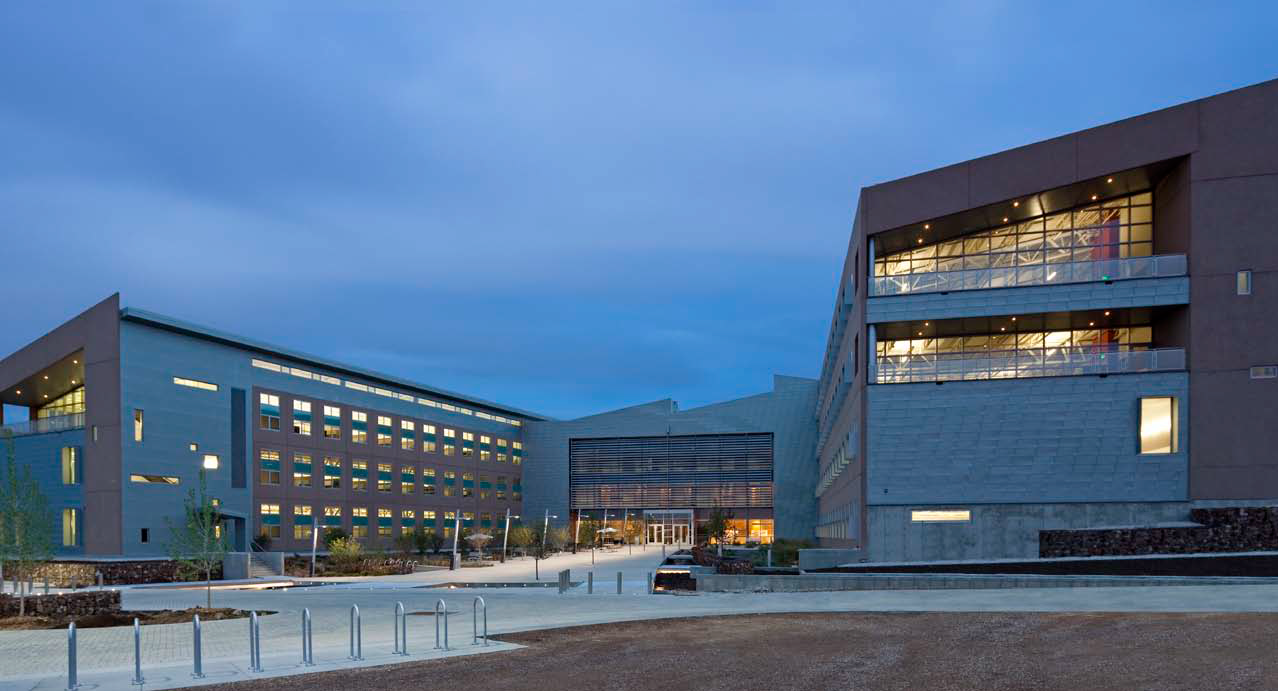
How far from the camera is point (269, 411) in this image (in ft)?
217

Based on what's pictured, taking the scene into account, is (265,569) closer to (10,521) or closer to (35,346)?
(35,346)

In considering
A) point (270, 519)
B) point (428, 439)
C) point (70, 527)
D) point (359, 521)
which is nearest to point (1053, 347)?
point (270, 519)

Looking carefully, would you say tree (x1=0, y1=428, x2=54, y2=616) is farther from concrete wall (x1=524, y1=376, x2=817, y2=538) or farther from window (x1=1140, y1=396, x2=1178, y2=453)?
concrete wall (x1=524, y1=376, x2=817, y2=538)

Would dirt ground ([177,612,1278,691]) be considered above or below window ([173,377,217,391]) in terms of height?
below

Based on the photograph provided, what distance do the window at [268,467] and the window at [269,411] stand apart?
1836mm

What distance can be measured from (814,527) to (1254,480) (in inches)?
2293

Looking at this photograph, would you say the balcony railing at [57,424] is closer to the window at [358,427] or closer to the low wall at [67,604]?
the window at [358,427]

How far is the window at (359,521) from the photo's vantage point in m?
74.3

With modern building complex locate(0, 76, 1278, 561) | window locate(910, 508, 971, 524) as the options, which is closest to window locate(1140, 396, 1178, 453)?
modern building complex locate(0, 76, 1278, 561)

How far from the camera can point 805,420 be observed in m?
92.9

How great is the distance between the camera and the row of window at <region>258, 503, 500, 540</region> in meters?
65.6

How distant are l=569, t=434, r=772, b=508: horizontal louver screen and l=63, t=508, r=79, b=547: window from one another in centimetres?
5094

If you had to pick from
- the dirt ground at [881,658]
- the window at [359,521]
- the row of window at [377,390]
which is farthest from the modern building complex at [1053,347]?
the window at [359,521]

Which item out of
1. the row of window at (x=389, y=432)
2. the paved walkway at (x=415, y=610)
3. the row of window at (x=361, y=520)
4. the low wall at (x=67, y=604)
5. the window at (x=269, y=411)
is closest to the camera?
the paved walkway at (x=415, y=610)
